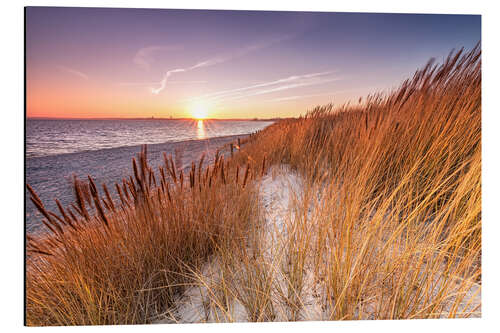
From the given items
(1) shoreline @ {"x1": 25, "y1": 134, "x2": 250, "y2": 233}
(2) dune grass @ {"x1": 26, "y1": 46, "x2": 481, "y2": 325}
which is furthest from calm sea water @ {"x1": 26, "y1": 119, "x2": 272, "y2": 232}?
(2) dune grass @ {"x1": 26, "y1": 46, "x2": 481, "y2": 325}

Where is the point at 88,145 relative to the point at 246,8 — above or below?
below

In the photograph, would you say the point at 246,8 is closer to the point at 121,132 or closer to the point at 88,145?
the point at 121,132

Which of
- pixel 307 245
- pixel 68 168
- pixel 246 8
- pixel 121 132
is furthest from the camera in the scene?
pixel 121 132

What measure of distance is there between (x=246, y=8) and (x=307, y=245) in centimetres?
144

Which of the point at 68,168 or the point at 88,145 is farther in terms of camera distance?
the point at 88,145

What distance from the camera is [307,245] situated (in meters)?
1.04

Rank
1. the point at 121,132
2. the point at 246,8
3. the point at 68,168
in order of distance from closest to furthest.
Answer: the point at 246,8 → the point at 68,168 → the point at 121,132

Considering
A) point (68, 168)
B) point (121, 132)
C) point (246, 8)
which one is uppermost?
point (246, 8)

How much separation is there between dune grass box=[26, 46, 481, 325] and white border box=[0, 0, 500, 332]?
81 mm

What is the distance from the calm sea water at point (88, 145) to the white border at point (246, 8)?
0.27 ft

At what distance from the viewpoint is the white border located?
115 cm

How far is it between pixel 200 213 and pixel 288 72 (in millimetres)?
1154

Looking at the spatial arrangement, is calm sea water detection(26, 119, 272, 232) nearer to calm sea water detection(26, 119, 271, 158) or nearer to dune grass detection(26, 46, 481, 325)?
calm sea water detection(26, 119, 271, 158)

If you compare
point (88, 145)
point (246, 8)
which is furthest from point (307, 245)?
point (88, 145)
